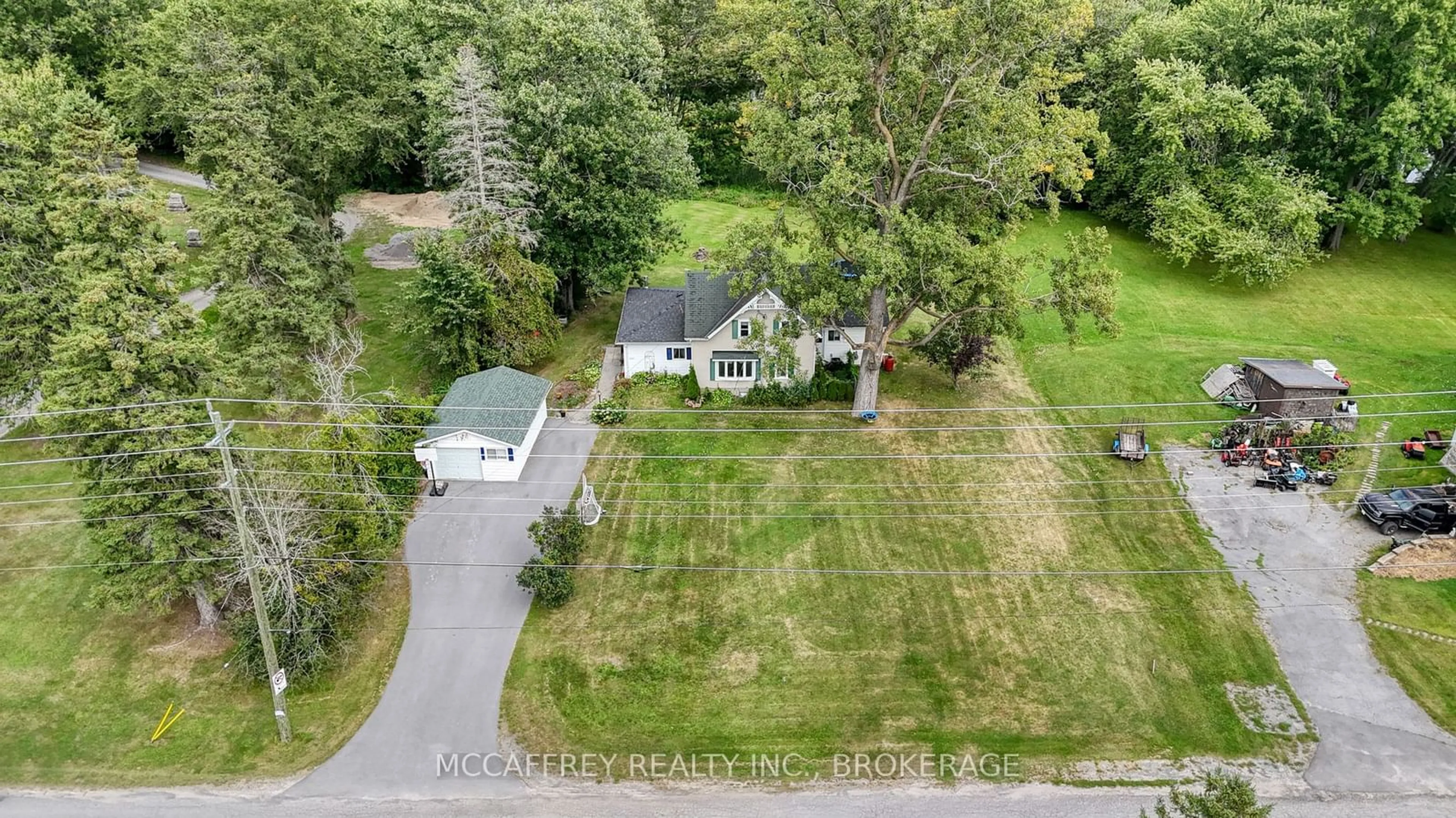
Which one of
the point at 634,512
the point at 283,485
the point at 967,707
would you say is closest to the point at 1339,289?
the point at 967,707

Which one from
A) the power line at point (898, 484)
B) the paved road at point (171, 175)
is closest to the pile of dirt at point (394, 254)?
the paved road at point (171, 175)

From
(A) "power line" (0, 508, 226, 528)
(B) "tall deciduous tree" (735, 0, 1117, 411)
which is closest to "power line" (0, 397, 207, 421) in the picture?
(A) "power line" (0, 508, 226, 528)

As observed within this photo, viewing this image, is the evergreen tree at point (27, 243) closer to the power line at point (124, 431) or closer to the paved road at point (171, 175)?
the power line at point (124, 431)

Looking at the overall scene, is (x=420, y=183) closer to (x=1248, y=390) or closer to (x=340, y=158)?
(x=340, y=158)

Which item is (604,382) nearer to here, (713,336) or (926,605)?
(713,336)

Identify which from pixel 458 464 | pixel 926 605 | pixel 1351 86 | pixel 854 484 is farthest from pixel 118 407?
pixel 1351 86

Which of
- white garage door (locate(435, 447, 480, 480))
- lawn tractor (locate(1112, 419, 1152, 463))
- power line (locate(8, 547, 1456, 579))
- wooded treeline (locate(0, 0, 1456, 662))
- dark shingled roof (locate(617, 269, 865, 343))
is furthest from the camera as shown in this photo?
dark shingled roof (locate(617, 269, 865, 343))

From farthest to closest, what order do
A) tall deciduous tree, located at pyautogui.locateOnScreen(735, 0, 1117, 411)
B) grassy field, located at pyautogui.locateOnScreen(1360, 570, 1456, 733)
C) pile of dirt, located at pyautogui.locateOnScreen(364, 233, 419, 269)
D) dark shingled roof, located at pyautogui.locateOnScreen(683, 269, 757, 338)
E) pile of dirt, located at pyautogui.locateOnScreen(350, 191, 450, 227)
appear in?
1. pile of dirt, located at pyautogui.locateOnScreen(350, 191, 450, 227)
2. pile of dirt, located at pyautogui.locateOnScreen(364, 233, 419, 269)
3. dark shingled roof, located at pyautogui.locateOnScreen(683, 269, 757, 338)
4. tall deciduous tree, located at pyautogui.locateOnScreen(735, 0, 1117, 411)
5. grassy field, located at pyautogui.locateOnScreen(1360, 570, 1456, 733)

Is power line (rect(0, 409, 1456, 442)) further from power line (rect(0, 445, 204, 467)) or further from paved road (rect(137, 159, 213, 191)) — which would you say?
paved road (rect(137, 159, 213, 191))
